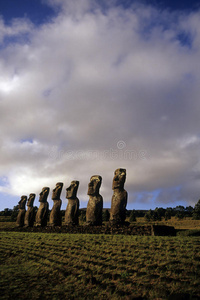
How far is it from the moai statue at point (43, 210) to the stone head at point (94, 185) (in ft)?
29.7

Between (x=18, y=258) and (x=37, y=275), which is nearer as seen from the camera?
(x=37, y=275)

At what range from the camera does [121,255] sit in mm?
8898

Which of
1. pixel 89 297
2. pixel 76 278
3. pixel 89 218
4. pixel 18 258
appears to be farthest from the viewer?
pixel 89 218

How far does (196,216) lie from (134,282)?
55.3m

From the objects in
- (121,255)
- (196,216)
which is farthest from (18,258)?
(196,216)

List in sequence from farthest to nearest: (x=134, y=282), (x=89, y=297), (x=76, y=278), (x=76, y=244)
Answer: (x=76, y=244)
(x=76, y=278)
(x=134, y=282)
(x=89, y=297)

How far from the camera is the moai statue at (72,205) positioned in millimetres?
21812

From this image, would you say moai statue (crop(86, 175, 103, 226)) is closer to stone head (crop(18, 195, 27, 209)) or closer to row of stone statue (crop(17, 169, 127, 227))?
row of stone statue (crop(17, 169, 127, 227))

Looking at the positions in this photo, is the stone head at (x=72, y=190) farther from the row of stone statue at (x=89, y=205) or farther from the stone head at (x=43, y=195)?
the stone head at (x=43, y=195)

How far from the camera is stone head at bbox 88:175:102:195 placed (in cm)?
1989

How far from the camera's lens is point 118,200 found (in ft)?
58.5

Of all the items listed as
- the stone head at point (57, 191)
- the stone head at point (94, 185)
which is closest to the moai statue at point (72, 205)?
the stone head at point (57, 191)

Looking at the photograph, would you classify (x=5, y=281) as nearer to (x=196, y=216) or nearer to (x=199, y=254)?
(x=199, y=254)

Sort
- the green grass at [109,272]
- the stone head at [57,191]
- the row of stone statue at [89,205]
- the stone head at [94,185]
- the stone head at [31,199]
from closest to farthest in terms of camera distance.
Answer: the green grass at [109,272] < the row of stone statue at [89,205] < the stone head at [94,185] < the stone head at [57,191] < the stone head at [31,199]
